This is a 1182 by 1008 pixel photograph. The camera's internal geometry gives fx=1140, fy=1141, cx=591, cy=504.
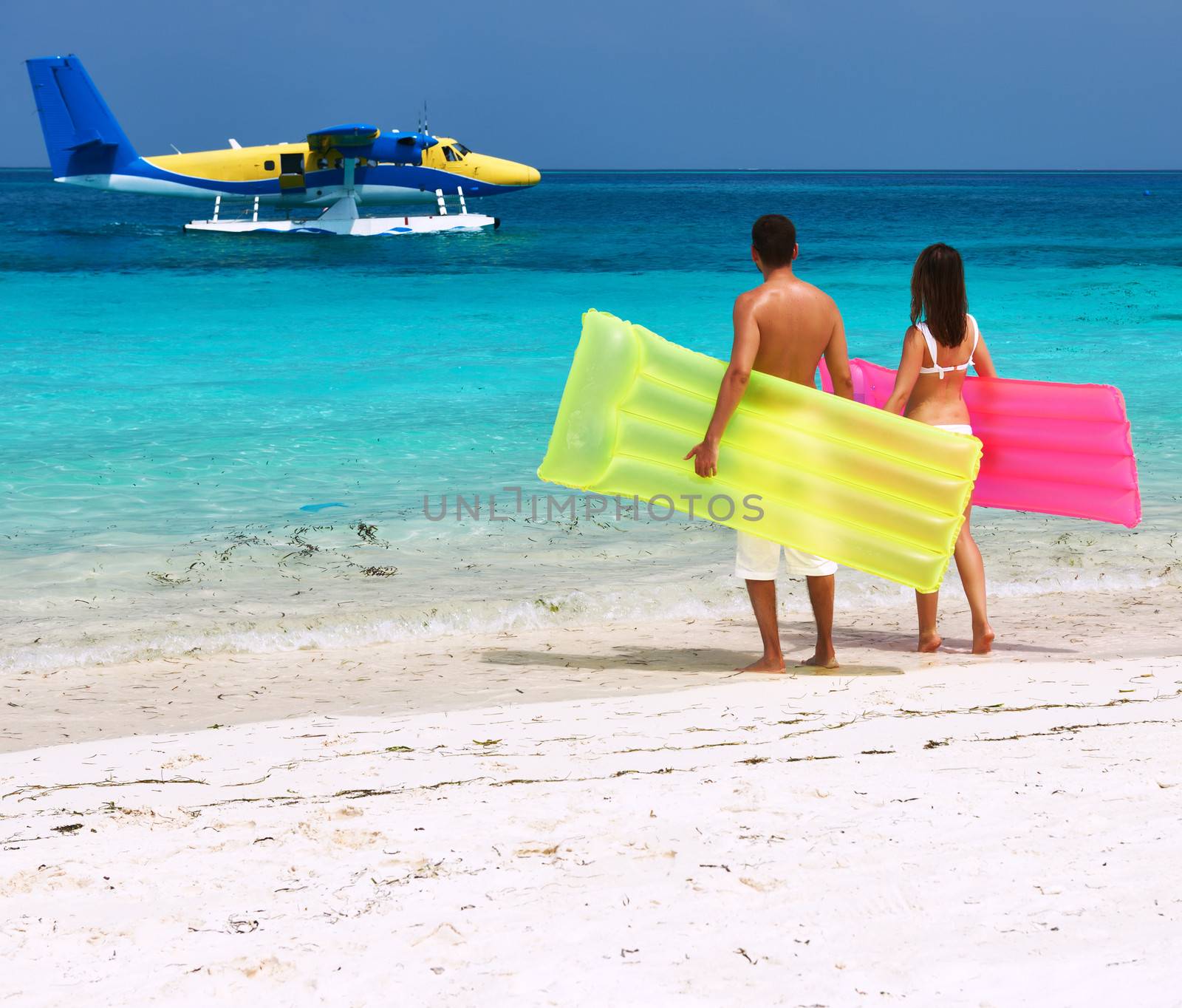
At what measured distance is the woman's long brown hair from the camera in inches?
138

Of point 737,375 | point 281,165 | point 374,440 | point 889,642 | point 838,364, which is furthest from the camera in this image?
point 281,165

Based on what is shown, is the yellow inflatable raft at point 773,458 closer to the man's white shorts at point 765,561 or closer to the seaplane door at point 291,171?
the man's white shorts at point 765,561

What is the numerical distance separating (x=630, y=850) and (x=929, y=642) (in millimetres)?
2154

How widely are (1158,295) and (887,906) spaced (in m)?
19.9

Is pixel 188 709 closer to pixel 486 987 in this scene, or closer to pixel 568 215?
pixel 486 987

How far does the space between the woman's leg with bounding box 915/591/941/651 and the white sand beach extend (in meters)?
0.54

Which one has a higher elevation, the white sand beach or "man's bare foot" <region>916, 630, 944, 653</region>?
the white sand beach

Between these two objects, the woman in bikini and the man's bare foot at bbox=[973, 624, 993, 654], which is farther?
the man's bare foot at bbox=[973, 624, 993, 654]

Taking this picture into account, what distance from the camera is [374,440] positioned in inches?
331

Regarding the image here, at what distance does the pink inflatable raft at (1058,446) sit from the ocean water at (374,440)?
1.11 metres

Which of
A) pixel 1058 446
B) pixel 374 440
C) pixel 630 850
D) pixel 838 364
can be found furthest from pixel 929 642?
pixel 374 440

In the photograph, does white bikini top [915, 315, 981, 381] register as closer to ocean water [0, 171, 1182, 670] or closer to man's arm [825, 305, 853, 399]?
man's arm [825, 305, 853, 399]

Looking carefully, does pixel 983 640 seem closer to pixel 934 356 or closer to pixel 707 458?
pixel 934 356

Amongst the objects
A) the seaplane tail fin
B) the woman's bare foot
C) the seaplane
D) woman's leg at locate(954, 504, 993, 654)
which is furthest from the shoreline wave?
the seaplane tail fin
